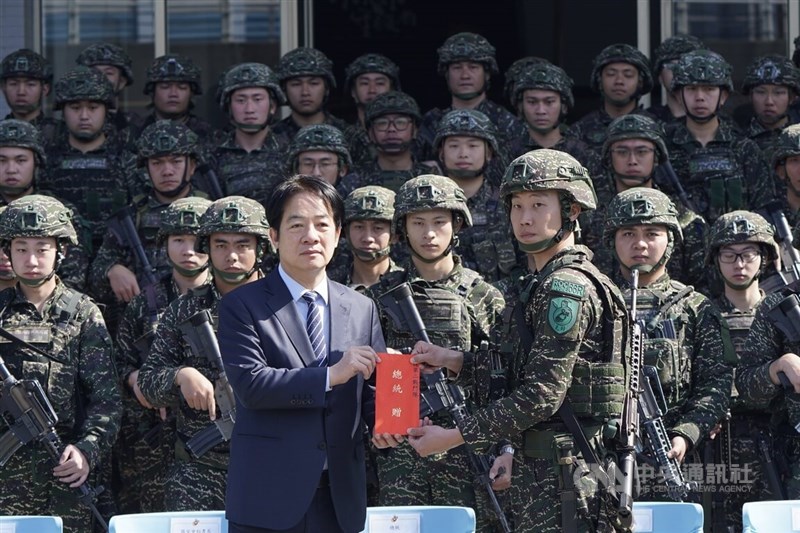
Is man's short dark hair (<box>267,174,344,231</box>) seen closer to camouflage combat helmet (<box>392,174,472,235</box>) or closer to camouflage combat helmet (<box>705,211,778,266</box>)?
camouflage combat helmet (<box>392,174,472,235</box>)

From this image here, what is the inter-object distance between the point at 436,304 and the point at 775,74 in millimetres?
3662

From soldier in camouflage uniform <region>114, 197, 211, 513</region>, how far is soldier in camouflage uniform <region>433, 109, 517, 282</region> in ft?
5.19

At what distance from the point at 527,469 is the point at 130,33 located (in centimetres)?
746

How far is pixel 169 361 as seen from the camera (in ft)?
25.2

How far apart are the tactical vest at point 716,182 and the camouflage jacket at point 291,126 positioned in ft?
8.25

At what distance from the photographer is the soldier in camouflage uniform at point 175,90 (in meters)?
10.8

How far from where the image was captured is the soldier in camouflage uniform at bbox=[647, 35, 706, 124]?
10422 millimetres

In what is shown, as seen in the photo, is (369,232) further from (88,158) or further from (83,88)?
(83,88)

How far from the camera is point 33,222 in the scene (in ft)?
26.2

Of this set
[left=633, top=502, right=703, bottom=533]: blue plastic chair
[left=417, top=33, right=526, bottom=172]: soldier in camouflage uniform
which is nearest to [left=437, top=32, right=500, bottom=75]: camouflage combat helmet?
[left=417, top=33, right=526, bottom=172]: soldier in camouflage uniform

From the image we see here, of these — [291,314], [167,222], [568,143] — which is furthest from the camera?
→ [568,143]

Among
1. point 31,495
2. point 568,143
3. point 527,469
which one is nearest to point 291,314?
point 527,469

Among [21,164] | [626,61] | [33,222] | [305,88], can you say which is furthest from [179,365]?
[626,61]

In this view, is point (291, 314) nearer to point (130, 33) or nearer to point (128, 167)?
point (128, 167)
